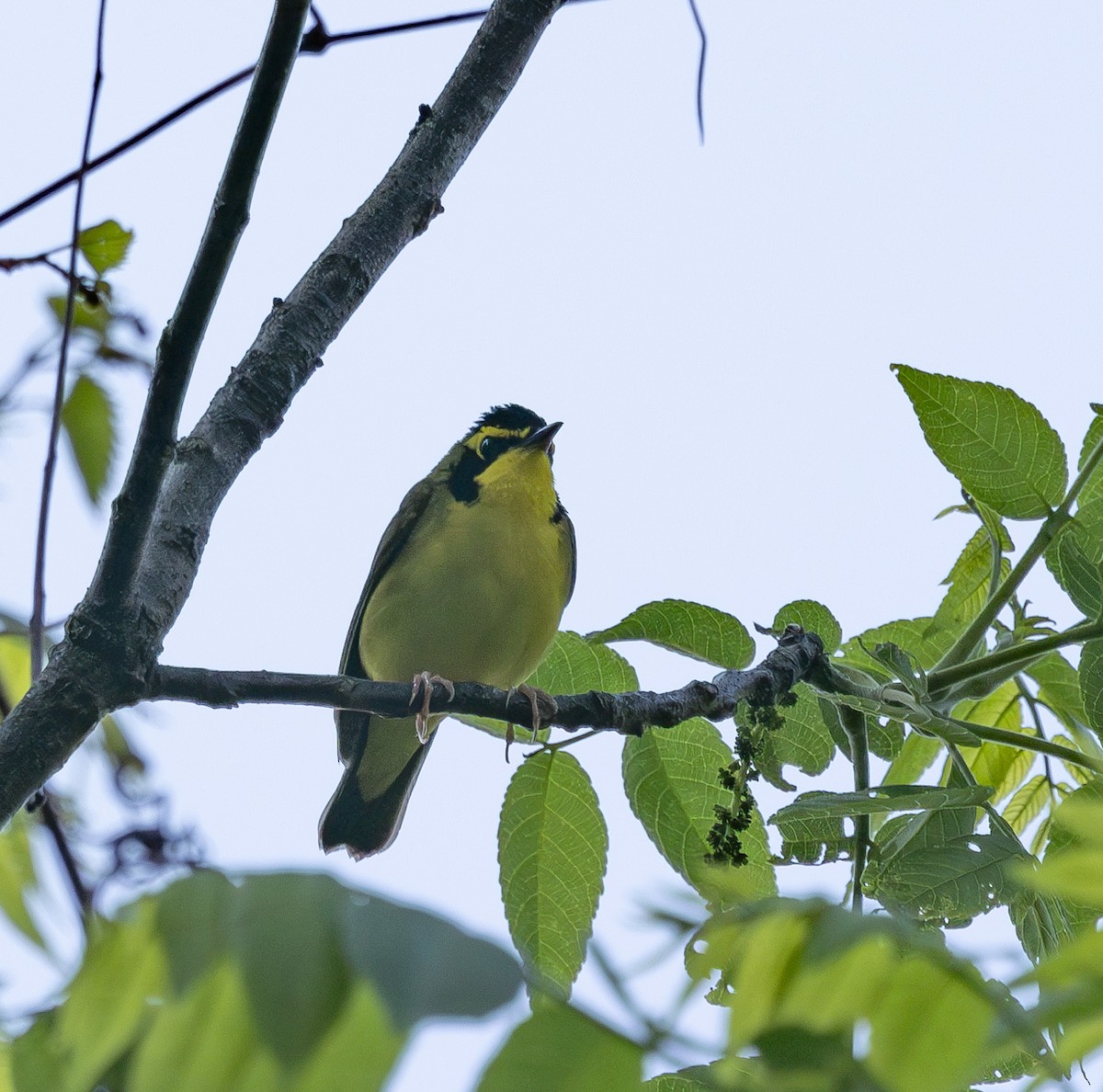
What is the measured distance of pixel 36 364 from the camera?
8.81 ft

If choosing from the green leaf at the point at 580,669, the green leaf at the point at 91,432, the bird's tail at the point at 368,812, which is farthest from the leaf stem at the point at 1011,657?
the bird's tail at the point at 368,812

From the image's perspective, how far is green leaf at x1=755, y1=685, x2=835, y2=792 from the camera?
307 centimetres

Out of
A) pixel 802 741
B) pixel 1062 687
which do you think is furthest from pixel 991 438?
pixel 802 741

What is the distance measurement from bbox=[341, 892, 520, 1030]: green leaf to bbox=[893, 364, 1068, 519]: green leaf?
76.4 inches

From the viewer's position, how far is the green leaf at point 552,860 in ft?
8.96

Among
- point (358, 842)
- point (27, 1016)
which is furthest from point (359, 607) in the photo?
point (27, 1016)

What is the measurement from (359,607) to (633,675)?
2.49 metres

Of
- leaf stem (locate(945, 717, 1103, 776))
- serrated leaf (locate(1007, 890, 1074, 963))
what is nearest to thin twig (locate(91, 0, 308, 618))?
leaf stem (locate(945, 717, 1103, 776))

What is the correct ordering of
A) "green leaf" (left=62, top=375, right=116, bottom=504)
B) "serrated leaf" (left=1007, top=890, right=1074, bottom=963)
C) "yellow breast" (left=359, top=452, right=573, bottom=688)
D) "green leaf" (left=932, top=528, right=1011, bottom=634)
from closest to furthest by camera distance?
"serrated leaf" (left=1007, top=890, right=1074, bottom=963) < "green leaf" (left=62, top=375, right=116, bottom=504) < "green leaf" (left=932, top=528, right=1011, bottom=634) < "yellow breast" (left=359, top=452, right=573, bottom=688)

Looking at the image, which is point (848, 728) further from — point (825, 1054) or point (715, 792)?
point (825, 1054)

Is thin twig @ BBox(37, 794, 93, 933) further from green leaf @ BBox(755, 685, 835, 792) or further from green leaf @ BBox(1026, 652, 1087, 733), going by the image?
green leaf @ BBox(1026, 652, 1087, 733)

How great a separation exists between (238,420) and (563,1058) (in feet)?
5.71

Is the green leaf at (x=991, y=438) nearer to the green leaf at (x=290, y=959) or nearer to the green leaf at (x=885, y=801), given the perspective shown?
the green leaf at (x=885, y=801)

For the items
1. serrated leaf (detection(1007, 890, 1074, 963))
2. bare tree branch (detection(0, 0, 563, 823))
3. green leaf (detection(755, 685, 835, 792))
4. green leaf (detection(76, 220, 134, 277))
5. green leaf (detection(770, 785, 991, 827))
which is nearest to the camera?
bare tree branch (detection(0, 0, 563, 823))
